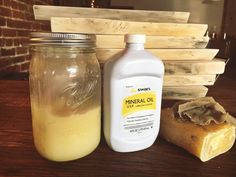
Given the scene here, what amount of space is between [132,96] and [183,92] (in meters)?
0.28

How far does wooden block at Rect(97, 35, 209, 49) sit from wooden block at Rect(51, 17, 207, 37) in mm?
13

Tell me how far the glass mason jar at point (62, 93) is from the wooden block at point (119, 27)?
16 cm

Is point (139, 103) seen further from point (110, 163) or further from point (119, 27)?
point (119, 27)

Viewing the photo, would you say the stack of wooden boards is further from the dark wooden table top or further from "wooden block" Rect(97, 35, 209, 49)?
the dark wooden table top

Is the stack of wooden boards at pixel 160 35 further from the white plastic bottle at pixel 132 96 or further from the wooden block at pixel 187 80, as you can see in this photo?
the white plastic bottle at pixel 132 96

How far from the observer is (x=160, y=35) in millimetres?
544

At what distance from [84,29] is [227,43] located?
83.2 inches

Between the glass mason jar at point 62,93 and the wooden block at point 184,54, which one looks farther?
the wooden block at point 184,54

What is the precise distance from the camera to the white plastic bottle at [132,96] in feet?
1.14

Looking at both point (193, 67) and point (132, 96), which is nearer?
point (132, 96)

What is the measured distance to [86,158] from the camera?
1.19 ft

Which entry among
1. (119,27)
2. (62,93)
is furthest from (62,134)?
(119,27)

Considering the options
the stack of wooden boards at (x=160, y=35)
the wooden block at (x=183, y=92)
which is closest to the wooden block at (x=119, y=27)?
the stack of wooden boards at (x=160, y=35)

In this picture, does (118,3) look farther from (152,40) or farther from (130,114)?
(130,114)
